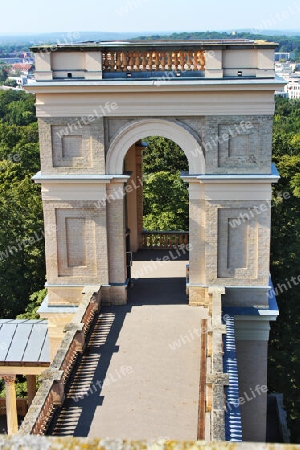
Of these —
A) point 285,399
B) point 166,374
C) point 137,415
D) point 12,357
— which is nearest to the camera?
point 137,415

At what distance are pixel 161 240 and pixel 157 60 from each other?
9575 mm

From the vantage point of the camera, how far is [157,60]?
19.6 meters

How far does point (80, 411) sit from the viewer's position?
15.1 m

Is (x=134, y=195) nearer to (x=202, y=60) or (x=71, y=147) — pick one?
(x=71, y=147)

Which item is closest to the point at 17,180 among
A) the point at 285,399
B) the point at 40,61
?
the point at 285,399

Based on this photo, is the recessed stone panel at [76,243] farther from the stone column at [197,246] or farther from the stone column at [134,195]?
the stone column at [134,195]

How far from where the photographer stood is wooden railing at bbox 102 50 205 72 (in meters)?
19.6

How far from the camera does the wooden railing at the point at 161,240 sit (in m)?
27.4

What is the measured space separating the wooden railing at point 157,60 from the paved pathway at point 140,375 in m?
7.38

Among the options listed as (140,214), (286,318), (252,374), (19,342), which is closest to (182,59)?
(140,214)

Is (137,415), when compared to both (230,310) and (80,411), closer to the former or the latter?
(80,411)

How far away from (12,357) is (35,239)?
15.3 metres

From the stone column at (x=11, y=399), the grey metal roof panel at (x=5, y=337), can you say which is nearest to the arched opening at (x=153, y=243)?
the grey metal roof panel at (x=5, y=337)

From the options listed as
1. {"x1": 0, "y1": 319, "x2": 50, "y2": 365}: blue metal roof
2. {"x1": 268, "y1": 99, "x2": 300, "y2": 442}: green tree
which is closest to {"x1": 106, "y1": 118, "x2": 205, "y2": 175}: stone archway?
{"x1": 0, "y1": 319, "x2": 50, "y2": 365}: blue metal roof
